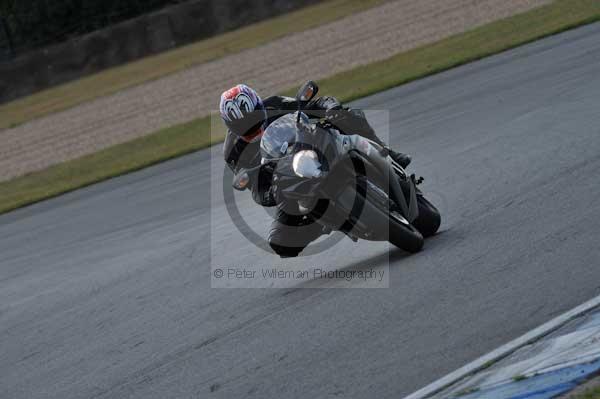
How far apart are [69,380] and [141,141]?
13498 millimetres

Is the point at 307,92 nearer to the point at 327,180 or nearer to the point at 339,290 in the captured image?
the point at 327,180

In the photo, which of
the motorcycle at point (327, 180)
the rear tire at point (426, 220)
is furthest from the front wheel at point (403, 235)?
the rear tire at point (426, 220)

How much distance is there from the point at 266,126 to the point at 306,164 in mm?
1152

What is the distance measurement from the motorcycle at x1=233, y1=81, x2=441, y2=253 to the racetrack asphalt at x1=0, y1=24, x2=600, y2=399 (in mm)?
376

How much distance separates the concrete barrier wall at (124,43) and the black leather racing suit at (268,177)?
27.0m

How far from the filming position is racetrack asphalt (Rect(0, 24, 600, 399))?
5.22m

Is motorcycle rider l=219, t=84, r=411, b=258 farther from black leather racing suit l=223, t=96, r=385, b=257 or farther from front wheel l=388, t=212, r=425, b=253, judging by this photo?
front wheel l=388, t=212, r=425, b=253

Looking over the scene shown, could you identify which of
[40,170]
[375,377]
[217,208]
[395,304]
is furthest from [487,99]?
[40,170]

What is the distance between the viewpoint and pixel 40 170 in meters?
19.7

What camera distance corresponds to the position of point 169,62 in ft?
102

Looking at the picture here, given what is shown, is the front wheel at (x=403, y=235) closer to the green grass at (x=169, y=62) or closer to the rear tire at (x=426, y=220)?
the rear tire at (x=426, y=220)

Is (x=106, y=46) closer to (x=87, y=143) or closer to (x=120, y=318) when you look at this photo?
(x=87, y=143)

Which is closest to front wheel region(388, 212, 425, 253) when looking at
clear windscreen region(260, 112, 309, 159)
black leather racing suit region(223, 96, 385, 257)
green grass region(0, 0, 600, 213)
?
black leather racing suit region(223, 96, 385, 257)

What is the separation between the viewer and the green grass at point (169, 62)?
1142 inches
